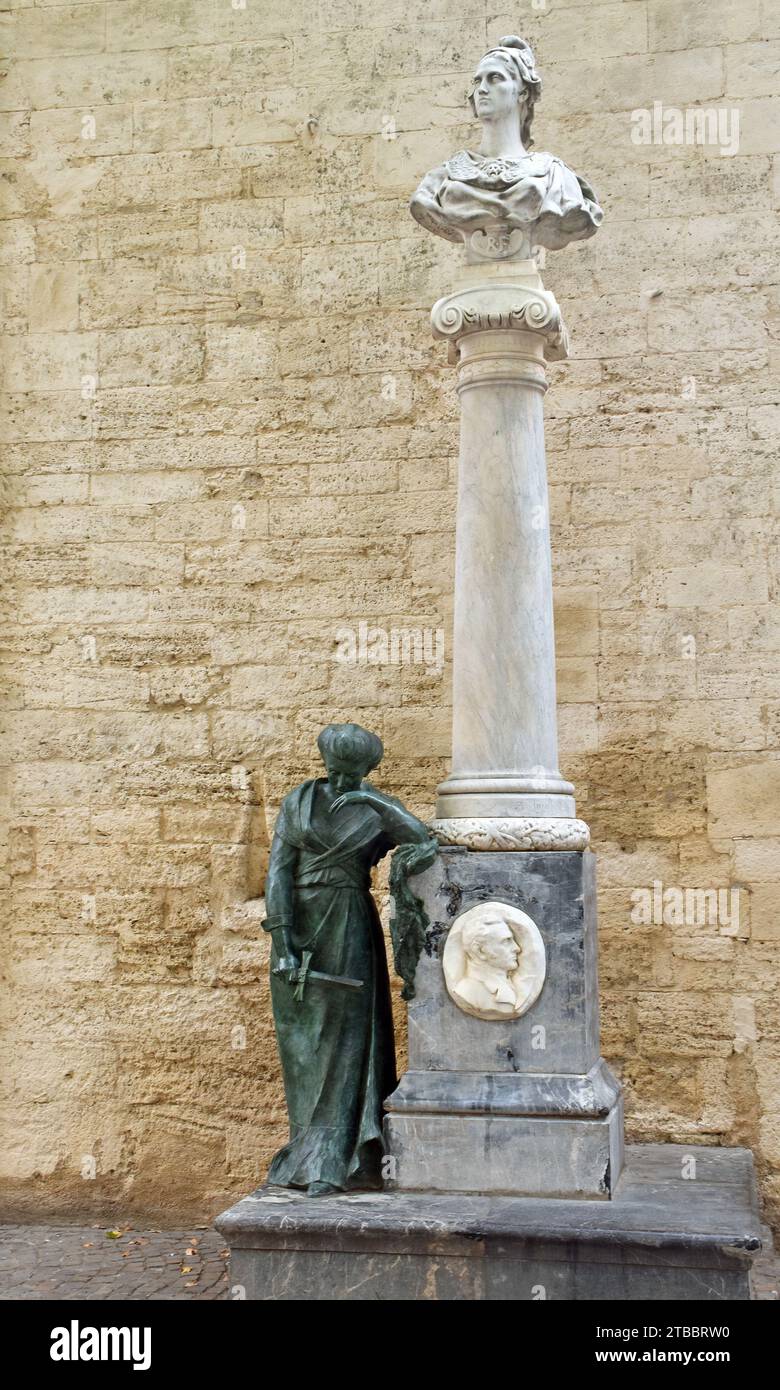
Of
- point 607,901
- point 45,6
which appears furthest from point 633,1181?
point 45,6

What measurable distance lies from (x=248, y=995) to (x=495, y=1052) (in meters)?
2.00

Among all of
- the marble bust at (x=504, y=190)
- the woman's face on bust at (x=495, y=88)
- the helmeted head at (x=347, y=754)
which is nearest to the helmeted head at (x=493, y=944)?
the helmeted head at (x=347, y=754)

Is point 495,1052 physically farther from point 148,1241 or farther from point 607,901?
point 148,1241

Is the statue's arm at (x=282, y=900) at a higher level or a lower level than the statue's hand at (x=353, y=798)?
lower

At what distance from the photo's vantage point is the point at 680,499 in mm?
5738

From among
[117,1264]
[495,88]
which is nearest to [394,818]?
[117,1264]

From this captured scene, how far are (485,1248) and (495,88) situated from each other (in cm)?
337

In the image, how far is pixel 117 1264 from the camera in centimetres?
508

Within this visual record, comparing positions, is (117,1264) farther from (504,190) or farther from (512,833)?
(504,190)

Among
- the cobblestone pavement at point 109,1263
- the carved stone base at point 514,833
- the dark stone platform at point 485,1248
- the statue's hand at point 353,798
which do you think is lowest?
the cobblestone pavement at point 109,1263

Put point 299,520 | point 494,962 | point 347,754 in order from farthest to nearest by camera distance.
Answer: point 299,520 < point 347,754 < point 494,962

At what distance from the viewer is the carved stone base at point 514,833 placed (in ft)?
13.5

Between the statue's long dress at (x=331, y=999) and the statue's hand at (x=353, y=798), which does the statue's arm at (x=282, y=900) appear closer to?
the statue's long dress at (x=331, y=999)

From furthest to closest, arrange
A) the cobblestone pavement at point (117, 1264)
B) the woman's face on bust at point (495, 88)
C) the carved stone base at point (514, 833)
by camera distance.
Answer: the cobblestone pavement at point (117, 1264) → the woman's face on bust at point (495, 88) → the carved stone base at point (514, 833)
